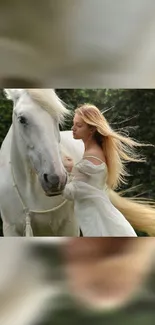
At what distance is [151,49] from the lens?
6.86 feet

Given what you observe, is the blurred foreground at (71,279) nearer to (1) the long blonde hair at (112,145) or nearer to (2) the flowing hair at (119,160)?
(2) the flowing hair at (119,160)

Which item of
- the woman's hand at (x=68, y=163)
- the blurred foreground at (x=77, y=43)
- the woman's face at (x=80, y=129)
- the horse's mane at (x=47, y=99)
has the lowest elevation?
the woman's hand at (x=68, y=163)

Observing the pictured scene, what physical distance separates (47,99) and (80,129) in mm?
166

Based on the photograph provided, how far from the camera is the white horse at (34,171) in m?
2.08

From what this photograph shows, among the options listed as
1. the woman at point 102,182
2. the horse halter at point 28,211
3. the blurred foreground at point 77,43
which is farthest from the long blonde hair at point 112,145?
the horse halter at point 28,211

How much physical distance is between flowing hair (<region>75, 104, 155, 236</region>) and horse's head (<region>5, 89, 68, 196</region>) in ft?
0.34

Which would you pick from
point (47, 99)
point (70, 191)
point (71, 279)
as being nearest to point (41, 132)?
point (47, 99)

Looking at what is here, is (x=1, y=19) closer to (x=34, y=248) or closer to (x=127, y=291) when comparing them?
(x=34, y=248)

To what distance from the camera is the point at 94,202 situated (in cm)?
211

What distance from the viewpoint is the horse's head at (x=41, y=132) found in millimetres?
2070

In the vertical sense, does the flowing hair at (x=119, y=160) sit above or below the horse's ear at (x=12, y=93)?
below

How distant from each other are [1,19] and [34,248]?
2.80 ft

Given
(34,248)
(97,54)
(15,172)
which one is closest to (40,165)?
(15,172)

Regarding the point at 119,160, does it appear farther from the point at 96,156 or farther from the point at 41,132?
the point at 41,132
